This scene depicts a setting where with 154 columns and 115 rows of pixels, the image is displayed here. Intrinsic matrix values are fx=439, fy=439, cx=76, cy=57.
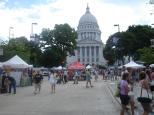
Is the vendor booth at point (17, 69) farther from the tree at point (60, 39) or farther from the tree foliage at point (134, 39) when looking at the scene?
the tree at point (60, 39)

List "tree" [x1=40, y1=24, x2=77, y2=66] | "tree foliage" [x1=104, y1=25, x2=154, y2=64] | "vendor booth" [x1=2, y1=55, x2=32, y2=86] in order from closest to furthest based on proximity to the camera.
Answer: "vendor booth" [x1=2, y1=55, x2=32, y2=86] → "tree foliage" [x1=104, y1=25, x2=154, y2=64] → "tree" [x1=40, y1=24, x2=77, y2=66]

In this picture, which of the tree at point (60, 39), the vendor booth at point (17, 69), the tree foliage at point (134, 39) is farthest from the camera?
the tree at point (60, 39)

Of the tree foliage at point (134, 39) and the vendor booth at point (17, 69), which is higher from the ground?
the tree foliage at point (134, 39)

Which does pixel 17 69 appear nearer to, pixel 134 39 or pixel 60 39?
pixel 134 39

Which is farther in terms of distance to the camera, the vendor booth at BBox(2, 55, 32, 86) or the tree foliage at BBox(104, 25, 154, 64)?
the tree foliage at BBox(104, 25, 154, 64)

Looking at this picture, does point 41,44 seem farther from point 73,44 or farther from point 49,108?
point 49,108

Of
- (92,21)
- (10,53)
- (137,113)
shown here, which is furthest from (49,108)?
(92,21)

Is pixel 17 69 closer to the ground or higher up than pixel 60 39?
closer to the ground

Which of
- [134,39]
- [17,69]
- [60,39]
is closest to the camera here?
[17,69]

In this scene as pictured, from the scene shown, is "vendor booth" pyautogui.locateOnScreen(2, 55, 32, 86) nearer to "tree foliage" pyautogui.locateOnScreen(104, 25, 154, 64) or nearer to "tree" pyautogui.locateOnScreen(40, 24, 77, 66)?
"tree foliage" pyautogui.locateOnScreen(104, 25, 154, 64)

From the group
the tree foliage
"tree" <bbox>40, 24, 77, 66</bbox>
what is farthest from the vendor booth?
"tree" <bbox>40, 24, 77, 66</bbox>

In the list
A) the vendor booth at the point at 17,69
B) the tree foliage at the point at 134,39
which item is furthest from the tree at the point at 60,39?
the vendor booth at the point at 17,69

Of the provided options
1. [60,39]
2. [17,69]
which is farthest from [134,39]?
[17,69]

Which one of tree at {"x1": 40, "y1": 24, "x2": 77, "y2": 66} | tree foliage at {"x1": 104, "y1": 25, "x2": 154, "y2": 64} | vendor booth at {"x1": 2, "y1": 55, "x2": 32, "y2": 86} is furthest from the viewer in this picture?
tree at {"x1": 40, "y1": 24, "x2": 77, "y2": 66}
